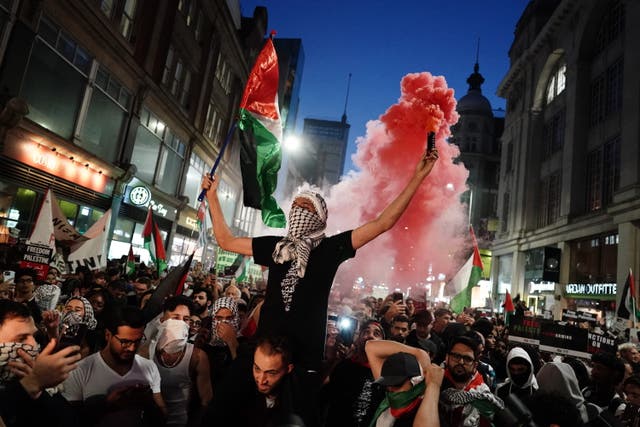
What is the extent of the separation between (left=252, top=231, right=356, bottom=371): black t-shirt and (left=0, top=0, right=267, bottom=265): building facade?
6.75 metres

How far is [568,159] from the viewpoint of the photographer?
28.8 meters

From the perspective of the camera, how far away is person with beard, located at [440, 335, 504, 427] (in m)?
2.92

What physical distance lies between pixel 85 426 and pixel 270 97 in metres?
3.93

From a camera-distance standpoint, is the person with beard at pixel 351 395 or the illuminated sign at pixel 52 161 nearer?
the person with beard at pixel 351 395

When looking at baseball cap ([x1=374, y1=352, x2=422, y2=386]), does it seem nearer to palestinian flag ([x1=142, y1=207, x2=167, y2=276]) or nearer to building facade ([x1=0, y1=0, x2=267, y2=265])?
building facade ([x1=0, y1=0, x2=267, y2=265])

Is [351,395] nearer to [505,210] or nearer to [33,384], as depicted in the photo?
[33,384]

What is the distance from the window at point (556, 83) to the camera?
3291 centimetres

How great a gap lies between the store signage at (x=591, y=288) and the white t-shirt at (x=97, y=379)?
25.3 metres

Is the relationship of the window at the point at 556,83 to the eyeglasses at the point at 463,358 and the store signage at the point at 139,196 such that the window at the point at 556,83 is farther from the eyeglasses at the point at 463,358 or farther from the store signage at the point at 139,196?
the eyeglasses at the point at 463,358

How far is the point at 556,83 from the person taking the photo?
3409 centimetres

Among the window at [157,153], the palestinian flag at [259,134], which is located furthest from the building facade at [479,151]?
the palestinian flag at [259,134]

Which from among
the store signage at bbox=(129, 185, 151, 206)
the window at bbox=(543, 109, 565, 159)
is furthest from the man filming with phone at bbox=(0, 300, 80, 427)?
the window at bbox=(543, 109, 565, 159)

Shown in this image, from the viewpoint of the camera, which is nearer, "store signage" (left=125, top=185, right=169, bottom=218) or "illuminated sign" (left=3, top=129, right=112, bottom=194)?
"illuminated sign" (left=3, top=129, right=112, bottom=194)

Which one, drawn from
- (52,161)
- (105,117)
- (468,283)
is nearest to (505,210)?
(468,283)
